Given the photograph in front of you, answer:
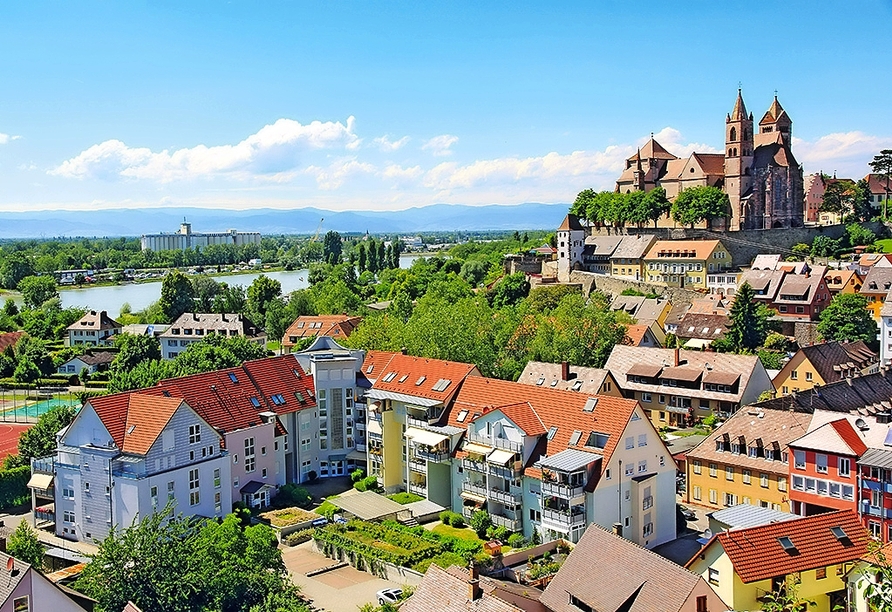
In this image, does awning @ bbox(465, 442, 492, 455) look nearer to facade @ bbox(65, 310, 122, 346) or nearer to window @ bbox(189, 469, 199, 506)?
window @ bbox(189, 469, 199, 506)

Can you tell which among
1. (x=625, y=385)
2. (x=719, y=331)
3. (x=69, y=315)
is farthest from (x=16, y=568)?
(x=69, y=315)

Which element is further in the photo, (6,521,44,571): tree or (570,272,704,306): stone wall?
(570,272,704,306): stone wall

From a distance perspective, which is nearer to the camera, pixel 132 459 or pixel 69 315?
pixel 132 459

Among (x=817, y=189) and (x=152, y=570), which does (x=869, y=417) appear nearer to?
(x=152, y=570)

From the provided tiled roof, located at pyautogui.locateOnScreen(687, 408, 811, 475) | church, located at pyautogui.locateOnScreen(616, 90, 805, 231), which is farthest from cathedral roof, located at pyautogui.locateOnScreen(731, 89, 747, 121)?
tiled roof, located at pyautogui.locateOnScreen(687, 408, 811, 475)

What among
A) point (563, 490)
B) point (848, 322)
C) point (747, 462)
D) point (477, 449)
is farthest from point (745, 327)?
point (563, 490)

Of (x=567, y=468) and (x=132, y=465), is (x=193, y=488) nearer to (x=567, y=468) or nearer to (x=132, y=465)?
(x=132, y=465)

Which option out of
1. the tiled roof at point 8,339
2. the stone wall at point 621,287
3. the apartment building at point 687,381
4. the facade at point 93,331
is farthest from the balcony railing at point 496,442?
the facade at point 93,331
